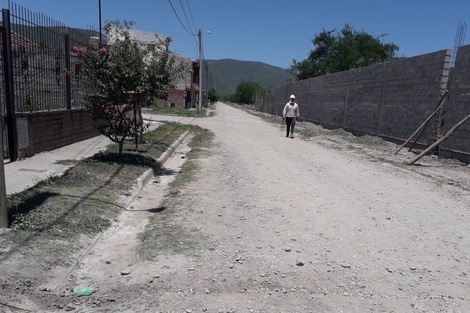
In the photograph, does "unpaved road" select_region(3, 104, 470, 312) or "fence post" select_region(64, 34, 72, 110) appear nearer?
"unpaved road" select_region(3, 104, 470, 312)

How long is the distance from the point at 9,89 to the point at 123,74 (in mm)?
2201

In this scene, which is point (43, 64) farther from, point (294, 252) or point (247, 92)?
point (247, 92)

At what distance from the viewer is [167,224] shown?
5.87 m

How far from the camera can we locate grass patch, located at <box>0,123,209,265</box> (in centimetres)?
453

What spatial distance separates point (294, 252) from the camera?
4852 millimetres

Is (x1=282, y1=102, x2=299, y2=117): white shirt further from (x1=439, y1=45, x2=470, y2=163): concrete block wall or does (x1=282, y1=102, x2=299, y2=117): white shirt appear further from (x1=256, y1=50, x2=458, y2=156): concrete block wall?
(x1=439, y1=45, x2=470, y2=163): concrete block wall

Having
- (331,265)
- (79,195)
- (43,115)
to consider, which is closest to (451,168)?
(331,265)

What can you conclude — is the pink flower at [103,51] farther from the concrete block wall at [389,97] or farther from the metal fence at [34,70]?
the concrete block wall at [389,97]

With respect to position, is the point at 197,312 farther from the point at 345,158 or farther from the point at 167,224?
the point at 345,158

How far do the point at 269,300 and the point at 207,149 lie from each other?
Result: 36.2ft

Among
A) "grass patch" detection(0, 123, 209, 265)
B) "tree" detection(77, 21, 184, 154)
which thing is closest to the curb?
"grass patch" detection(0, 123, 209, 265)

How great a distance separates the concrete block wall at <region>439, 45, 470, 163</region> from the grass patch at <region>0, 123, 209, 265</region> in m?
8.91

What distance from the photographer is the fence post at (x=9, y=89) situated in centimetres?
816

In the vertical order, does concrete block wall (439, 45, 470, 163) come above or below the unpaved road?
above
